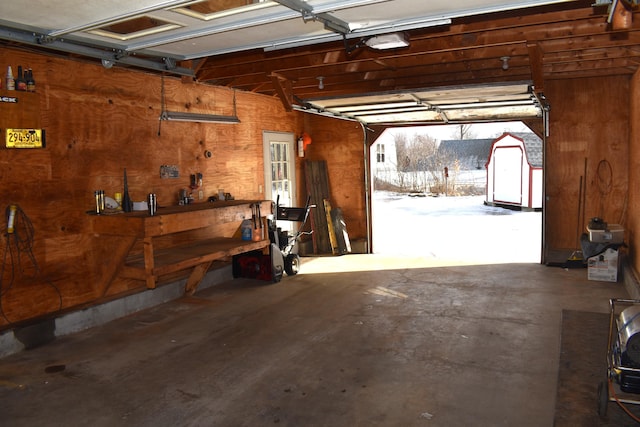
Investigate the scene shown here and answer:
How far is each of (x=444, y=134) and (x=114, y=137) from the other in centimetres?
3622

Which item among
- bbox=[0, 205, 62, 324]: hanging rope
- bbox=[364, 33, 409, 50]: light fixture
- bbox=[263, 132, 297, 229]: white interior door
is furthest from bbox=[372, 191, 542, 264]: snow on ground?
bbox=[0, 205, 62, 324]: hanging rope

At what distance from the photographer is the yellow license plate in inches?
177

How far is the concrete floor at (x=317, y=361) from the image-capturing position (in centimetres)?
336

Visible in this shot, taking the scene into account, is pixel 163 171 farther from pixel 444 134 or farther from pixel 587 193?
pixel 444 134

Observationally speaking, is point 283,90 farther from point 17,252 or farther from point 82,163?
point 17,252

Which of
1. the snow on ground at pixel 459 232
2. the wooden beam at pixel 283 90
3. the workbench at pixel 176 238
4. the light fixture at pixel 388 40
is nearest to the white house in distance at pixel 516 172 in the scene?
the snow on ground at pixel 459 232

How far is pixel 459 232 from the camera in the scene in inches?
450

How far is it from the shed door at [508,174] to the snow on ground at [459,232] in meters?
0.52

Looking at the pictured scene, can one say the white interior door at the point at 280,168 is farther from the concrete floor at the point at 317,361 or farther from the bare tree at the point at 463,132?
the bare tree at the point at 463,132

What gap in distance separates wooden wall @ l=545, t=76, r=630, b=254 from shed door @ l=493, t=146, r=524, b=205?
8.47 meters

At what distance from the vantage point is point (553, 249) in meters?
7.91

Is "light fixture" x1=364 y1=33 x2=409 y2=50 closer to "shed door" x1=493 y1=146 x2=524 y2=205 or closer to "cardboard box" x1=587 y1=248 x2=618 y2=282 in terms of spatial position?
"cardboard box" x1=587 y1=248 x2=618 y2=282

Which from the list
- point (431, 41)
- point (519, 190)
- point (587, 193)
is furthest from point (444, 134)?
point (431, 41)

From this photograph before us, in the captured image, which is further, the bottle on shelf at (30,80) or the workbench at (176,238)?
the workbench at (176,238)
